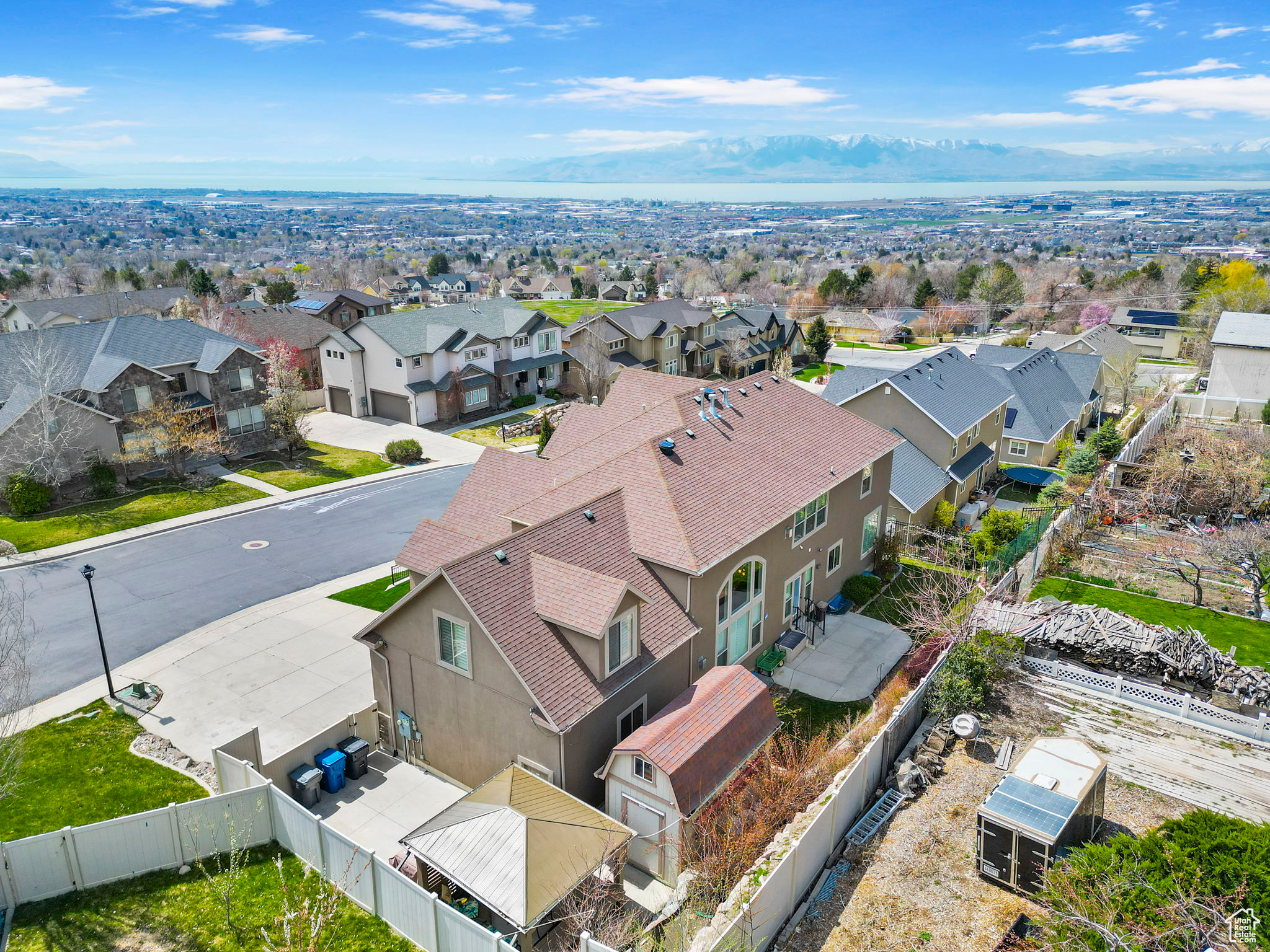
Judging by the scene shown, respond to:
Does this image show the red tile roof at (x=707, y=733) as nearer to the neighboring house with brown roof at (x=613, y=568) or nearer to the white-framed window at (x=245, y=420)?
the neighboring house with brown roof at (x=613, y=568)

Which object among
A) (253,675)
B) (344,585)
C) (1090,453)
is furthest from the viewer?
(1090,453)

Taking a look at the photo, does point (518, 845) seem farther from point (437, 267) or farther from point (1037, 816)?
point (437, 267)

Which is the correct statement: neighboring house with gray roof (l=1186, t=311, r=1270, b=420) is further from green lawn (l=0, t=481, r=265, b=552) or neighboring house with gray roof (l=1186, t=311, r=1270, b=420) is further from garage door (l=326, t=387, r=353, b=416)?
green lawn (l=0, t=481, r=265, b=552)

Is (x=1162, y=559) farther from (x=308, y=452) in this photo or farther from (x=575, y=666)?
(x=308, y=452)

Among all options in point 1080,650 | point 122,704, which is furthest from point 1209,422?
point 122,704

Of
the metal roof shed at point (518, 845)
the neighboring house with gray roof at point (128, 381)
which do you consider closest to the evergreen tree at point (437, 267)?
the neighboring house with gray roof at point (128, 381)

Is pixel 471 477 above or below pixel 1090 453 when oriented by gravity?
above
